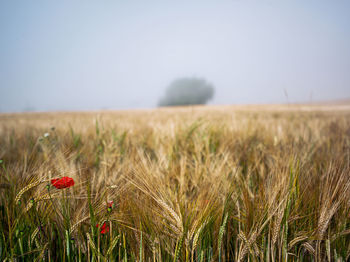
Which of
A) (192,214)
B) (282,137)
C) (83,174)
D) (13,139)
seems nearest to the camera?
(192,214)

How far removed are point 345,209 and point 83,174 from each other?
2.63ft

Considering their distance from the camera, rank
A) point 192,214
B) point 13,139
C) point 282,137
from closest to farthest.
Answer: point 192,214 < point 13,139 < point 282,137

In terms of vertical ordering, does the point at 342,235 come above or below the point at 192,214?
below

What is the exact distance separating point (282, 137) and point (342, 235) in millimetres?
1117

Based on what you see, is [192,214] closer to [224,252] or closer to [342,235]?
[224,252]

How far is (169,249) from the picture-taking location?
0.46 metres

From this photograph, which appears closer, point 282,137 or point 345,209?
point 345,209

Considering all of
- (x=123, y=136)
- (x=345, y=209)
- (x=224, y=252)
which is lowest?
(x=224, y=252)

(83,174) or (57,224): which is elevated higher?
(83,174)

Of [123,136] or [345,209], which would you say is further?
[123,136]

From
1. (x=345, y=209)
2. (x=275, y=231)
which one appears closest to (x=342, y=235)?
(x=345, y=209)

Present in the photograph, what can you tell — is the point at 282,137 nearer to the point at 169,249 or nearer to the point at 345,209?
the point at 345,209

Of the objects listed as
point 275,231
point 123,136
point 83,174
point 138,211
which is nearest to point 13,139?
point 123,136

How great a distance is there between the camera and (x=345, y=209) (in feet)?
1.73
